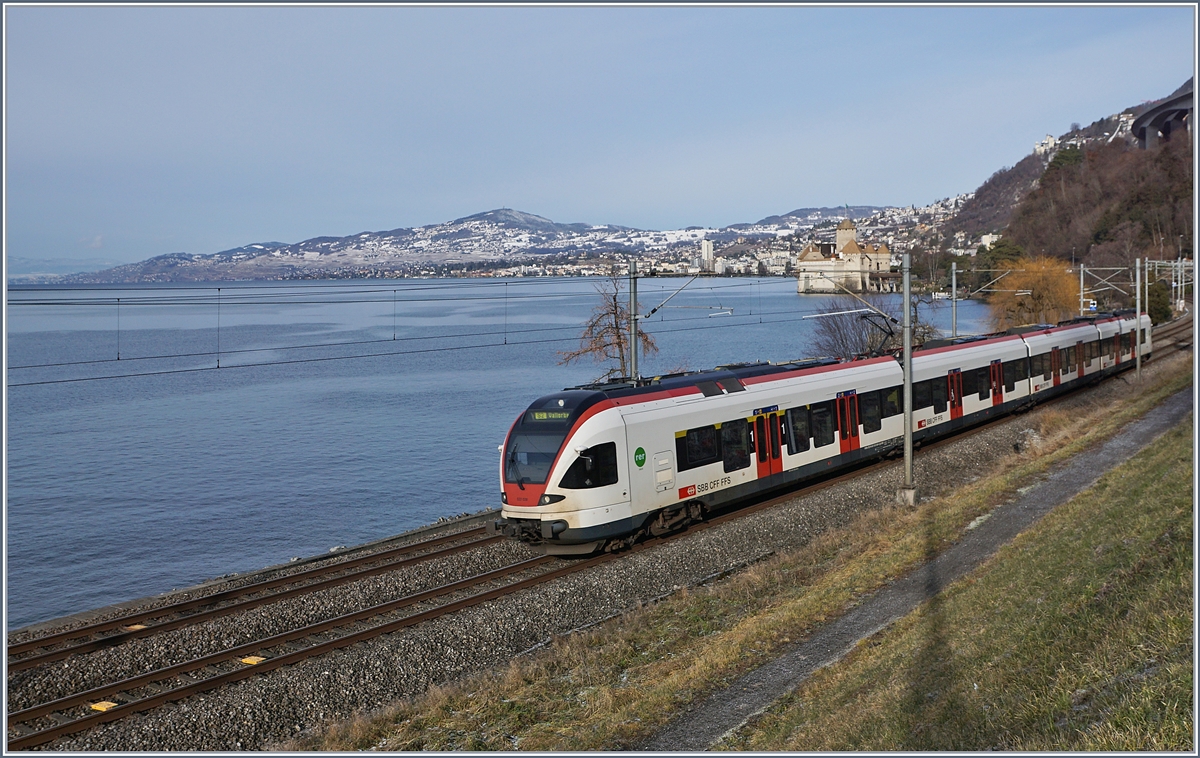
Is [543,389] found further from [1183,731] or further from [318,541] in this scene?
[1183,731]

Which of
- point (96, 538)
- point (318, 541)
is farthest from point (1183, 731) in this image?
point (96, 538)

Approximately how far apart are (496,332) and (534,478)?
76088 mm

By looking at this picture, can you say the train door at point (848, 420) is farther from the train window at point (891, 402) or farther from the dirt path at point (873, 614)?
the dirt path at point (873, 614)

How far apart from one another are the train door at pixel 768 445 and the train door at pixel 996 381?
1191 cm

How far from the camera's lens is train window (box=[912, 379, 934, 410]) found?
2538 centimetres

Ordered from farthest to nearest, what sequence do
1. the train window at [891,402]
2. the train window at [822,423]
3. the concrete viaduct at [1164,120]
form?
the concrete viaduct at [1164,120] < the train window at [891,402] < the train window at [822,423]

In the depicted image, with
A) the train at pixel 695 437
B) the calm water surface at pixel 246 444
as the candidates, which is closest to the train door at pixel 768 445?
the train at pixel 695 437

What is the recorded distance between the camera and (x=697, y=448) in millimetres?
18188

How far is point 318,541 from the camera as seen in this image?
28.7m

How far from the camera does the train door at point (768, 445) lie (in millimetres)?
19766

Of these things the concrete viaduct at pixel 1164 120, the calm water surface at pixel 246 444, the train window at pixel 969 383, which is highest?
the concrete viaduct at pixel 1164 120

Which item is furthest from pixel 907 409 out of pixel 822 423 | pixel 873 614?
pixel 873 614

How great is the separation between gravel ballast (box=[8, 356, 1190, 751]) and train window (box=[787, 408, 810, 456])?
1245mm

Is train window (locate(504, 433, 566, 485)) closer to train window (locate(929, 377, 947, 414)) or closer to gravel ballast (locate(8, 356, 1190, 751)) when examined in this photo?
gravel ballast (locate(8, 356, 1190, 751))
